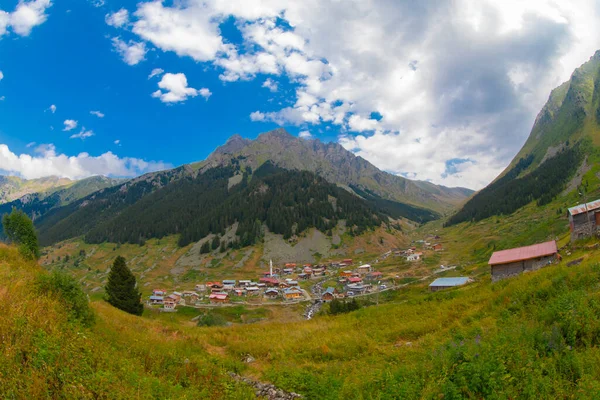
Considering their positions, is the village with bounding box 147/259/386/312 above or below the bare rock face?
below

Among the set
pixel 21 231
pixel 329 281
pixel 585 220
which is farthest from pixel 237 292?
pixel 585 220

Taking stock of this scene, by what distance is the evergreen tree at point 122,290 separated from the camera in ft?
141

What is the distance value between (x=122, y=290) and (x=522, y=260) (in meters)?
55.6

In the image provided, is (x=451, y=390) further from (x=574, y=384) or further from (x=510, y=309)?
(x=510, y=309)

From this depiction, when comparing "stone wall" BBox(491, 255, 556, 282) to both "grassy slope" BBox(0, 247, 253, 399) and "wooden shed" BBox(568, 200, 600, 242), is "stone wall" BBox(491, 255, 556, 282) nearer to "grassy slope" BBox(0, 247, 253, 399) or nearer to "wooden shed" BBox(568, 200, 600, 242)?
"wooden shed" BBox(568, 200, 600, 242)

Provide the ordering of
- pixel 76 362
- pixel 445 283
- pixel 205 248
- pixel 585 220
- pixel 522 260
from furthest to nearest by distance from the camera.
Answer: pixel 205 248
pixel 445 283
pixel 585 220
pixel 522 260
pixel 76 362

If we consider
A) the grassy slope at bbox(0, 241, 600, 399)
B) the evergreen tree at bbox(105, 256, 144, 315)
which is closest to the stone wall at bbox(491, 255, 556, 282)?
the grassy slope at bbox(0, 241, 600, 399)

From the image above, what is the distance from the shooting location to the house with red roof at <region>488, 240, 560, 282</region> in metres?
37.2

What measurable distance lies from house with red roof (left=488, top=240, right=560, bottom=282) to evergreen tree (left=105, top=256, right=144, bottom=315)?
51.3 meters

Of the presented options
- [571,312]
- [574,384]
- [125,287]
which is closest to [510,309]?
[571,312]

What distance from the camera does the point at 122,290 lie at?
4362 cm

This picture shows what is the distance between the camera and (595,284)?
552 inches

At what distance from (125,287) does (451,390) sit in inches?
1846

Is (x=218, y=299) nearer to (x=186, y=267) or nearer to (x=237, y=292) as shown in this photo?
(x=237, y=292)
